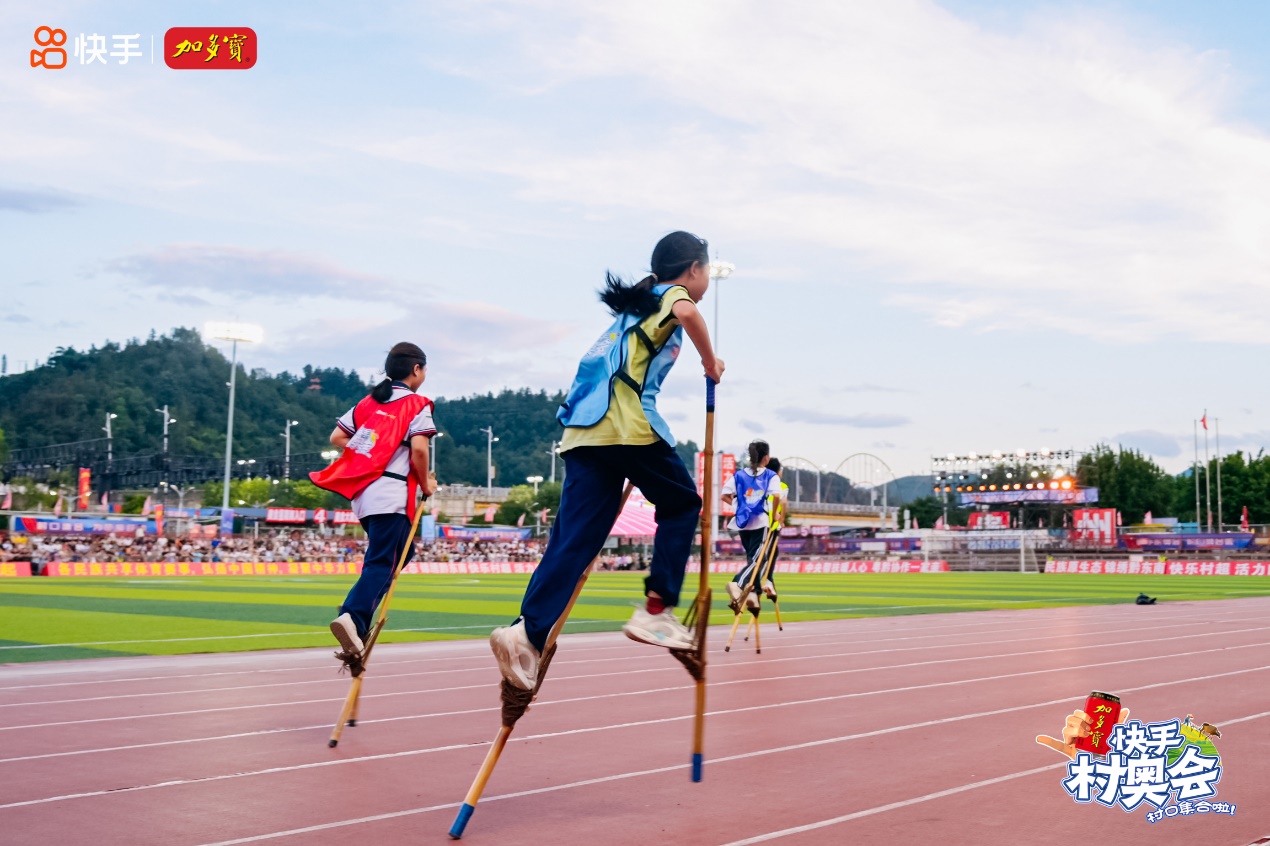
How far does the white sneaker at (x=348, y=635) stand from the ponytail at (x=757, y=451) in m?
6.21

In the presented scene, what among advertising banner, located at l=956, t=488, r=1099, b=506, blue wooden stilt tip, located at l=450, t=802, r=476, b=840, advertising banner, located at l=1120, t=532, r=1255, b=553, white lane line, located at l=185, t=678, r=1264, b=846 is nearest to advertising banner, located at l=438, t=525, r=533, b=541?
advertising banner, located at l=956, t=488, r=1099, b=506

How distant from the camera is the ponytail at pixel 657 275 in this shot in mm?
4801

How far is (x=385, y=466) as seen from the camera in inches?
278

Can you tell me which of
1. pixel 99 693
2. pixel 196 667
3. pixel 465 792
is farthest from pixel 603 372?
pixel 196 667

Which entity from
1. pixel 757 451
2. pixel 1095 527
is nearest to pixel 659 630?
pixel 757 451

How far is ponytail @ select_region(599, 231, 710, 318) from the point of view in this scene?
4.80m

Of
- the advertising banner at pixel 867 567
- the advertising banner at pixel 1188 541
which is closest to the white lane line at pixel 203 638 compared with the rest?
the advertising banner at pixel 867 567

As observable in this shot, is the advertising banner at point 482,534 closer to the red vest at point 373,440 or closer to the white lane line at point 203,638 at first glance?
the white lane line at point 203,638

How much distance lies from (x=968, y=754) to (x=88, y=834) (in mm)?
3791

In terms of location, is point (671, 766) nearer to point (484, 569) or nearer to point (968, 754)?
point (968, 754)

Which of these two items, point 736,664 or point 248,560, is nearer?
point 736,664

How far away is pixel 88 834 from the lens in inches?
166

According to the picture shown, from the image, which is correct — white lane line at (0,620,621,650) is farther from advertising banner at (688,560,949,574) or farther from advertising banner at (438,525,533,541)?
advertising banner at (438,525,533,541)

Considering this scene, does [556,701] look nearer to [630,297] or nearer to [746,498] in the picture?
[630,297]
